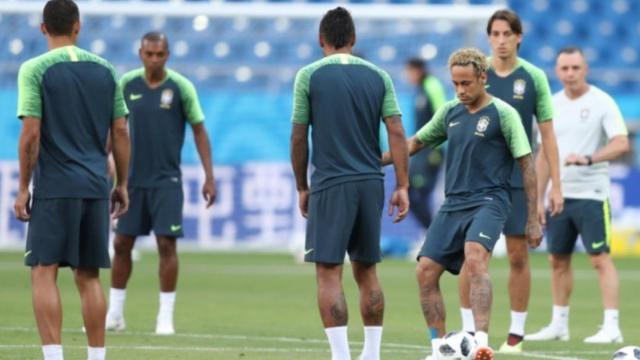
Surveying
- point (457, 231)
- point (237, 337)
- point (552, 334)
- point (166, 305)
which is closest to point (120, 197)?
point (457, 231)

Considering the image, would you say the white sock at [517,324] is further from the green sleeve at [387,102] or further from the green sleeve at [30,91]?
the green sleeve at [30,91]

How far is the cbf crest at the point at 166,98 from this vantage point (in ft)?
42.6

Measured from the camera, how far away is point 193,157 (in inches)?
952

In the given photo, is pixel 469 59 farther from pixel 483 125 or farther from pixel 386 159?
pixel 386 159

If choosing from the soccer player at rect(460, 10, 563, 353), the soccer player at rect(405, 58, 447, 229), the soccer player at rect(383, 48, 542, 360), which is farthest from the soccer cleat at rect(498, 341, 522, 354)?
the soccer player at rect(405, 58, 447, 229)

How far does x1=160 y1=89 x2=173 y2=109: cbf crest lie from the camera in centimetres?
1298

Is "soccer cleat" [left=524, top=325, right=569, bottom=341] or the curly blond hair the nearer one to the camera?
the curly blond hair

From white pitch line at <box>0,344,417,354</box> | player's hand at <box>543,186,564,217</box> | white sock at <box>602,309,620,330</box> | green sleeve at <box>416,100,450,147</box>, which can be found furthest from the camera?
white sock at <box>602,309,620,330</box>

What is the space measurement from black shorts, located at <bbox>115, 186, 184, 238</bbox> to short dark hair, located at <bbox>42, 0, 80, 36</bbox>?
399 centimetres

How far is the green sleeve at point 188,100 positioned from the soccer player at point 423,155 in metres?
8.16

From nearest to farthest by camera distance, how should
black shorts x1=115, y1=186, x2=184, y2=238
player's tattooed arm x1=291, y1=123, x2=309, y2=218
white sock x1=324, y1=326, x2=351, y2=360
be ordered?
white sock x1=324, y1=326, x2=351, y2=360 → player's tattooed arm x1=291, y1=123, x2=309, y2=218 → black shorts x1=115, y1=186, x2=184, y2=238

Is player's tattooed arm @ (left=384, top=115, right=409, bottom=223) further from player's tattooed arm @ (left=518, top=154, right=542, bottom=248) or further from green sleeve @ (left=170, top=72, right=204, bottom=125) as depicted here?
green sleeve @ (left=170, top=72, right=204, bottom=125)

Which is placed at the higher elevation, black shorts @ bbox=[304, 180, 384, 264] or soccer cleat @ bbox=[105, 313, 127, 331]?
black shorts @ bbox=[304, 180, 384, 264]

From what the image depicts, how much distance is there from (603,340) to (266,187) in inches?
473
